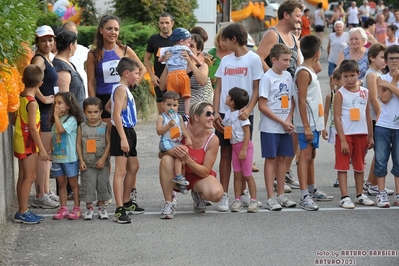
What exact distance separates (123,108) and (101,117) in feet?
2.64

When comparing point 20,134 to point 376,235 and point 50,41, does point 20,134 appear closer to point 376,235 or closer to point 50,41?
point 50,41

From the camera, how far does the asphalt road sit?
22.8 ft

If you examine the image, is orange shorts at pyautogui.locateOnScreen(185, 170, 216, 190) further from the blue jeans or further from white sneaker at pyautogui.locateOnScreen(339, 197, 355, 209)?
the blue jeans

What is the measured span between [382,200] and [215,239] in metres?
2.27

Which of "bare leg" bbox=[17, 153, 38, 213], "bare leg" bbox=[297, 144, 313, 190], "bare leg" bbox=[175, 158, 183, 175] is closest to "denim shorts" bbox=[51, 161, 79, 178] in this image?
"bare leg" bbox=[17, 153, 38, 213]

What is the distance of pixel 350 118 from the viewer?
9.15 meters

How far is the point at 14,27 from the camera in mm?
7152

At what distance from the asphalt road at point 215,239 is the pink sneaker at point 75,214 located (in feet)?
0.22

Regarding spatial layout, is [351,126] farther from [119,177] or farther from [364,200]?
[119,177]

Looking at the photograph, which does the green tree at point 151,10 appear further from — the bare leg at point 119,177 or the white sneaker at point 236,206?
the bare leg at point 119,177

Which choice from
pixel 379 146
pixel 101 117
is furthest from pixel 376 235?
pixel 101 117

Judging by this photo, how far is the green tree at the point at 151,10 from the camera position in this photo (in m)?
19.0

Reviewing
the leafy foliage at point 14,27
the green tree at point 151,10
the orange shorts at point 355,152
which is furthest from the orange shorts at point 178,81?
the green tree at point 151,10

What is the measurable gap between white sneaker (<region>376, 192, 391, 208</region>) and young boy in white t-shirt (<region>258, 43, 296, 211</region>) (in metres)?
0.89
